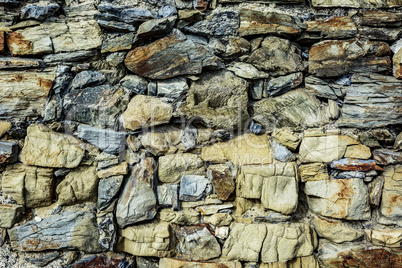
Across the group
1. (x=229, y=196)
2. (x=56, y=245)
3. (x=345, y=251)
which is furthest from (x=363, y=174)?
(x=56, y=245)

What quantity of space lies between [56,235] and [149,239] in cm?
95

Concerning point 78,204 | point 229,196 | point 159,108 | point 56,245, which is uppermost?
point 159,108

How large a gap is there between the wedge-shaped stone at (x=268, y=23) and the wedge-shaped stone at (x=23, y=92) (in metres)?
2.12

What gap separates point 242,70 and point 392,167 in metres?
1.84

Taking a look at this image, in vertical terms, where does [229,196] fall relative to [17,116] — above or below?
below

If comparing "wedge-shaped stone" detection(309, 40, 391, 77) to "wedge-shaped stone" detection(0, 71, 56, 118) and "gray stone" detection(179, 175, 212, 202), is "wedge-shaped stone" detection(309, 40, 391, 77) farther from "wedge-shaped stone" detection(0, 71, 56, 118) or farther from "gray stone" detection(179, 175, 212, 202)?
"wedge-shaped stone" detection(0, 71, 56, 118)

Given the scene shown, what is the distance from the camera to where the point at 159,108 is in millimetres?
2854

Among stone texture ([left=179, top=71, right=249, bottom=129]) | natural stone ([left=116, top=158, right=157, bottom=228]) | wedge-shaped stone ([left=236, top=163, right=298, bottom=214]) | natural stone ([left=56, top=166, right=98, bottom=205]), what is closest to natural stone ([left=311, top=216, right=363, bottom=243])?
wedge-shaped stone ([left=236, top=163, right=298, bottom=214])

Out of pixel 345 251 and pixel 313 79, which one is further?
pixel 313 79

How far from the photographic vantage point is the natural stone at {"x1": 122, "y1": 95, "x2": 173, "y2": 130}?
2826 mm

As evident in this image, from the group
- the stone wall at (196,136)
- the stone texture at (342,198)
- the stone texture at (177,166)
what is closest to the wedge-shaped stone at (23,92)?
the stone wall at (196,136)

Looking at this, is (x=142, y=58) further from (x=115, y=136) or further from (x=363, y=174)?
(x=363, y=174)

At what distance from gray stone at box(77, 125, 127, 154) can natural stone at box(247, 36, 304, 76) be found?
1656 mm

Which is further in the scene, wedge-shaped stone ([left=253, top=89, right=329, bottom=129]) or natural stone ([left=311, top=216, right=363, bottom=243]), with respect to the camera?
wedge-shaped stone ([left=253, top=89, right=329, bottom=129])
